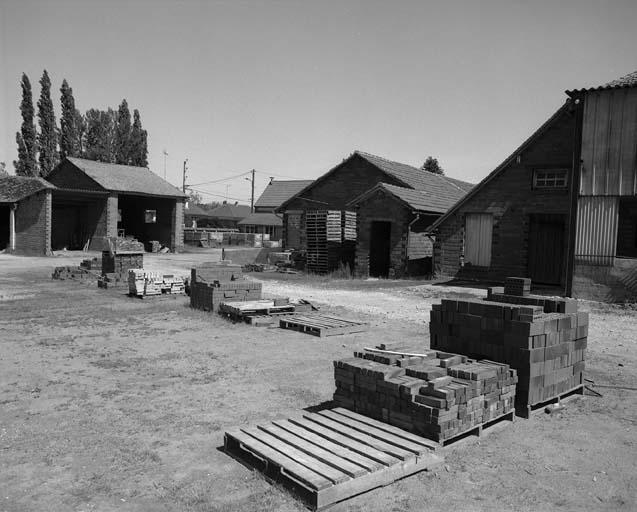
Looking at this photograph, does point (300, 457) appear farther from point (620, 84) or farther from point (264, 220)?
point (264, 220)

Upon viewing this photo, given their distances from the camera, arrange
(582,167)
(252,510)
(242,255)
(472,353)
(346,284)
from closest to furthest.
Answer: (252,510) → (472,353) → (582,167) → (346,284) → (242,255)

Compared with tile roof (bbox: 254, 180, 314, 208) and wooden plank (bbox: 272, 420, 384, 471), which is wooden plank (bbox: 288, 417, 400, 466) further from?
tile roof (bbox: 254, 180, 314, 208)

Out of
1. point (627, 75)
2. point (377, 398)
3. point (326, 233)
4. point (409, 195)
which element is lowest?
point (377, 398)

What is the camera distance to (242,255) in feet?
114

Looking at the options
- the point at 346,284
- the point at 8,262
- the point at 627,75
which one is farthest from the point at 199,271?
the point at 8,262

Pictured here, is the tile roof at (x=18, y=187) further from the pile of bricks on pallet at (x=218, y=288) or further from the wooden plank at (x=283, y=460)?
the wooden plank at (x=283, y=460)

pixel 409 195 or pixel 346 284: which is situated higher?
pixel 409 195

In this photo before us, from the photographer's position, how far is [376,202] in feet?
78.7

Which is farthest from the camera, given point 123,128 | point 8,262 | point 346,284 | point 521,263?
point 123,128

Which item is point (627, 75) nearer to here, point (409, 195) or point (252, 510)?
point (409, 195)

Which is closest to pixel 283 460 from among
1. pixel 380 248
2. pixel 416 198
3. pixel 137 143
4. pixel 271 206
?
pixel 416 198

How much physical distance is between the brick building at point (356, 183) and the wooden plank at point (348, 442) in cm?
2276

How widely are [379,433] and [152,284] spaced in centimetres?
1293

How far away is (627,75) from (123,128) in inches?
2012
